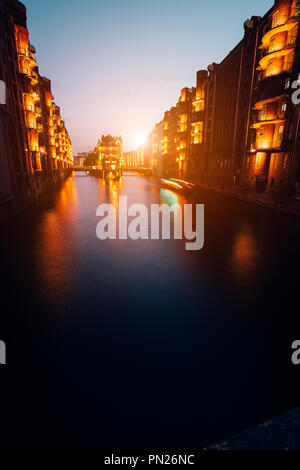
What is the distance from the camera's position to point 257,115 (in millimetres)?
28594

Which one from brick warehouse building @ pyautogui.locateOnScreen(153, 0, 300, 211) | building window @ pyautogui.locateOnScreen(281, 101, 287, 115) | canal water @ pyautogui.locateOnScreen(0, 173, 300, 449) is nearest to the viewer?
canal water @ pyautogui.locateOnScreen(0, 173, 300, 449)

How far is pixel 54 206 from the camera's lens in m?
23.1

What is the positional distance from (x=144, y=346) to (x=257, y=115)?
33411 millimetres

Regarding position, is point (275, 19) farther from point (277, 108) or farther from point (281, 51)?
point (277, 108)

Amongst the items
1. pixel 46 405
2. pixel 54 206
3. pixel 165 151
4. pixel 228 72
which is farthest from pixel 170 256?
pixel 165 151

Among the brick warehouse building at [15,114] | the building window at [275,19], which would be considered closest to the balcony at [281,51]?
the building window at [275,19]

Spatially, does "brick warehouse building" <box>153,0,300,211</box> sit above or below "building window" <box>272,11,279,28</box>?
below

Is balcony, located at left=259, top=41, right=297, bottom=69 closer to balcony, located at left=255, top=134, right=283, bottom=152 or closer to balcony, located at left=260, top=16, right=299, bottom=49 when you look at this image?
balcony, located at left=260, top=16, right=299, bottom=49

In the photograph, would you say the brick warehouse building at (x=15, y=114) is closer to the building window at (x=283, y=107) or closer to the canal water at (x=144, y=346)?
the canal water at (x=144, y=346)

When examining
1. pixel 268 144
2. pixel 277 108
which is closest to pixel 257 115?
pixel 277 108

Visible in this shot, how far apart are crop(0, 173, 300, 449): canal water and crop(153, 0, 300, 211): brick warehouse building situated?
17.6m

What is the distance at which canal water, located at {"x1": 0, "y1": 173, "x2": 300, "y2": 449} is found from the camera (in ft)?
11.9

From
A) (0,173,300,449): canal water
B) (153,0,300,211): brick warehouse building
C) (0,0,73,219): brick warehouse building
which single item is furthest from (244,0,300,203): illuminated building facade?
(0,0,73,219): brick warehouse building

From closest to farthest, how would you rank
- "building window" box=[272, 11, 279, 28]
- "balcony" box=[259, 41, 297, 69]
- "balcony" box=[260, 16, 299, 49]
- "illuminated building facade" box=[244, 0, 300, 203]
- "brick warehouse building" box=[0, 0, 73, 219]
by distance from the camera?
"brick warehouse building" box=[0, 0, 73, 219]
"balcony" box=[260, 16, 299, 49]
"balcony" box=[259, 41, 297, 69]
"illuminated building facade" box=[244, 0, 300, 203]
"building window" box=[272, 11, 279, 28]
